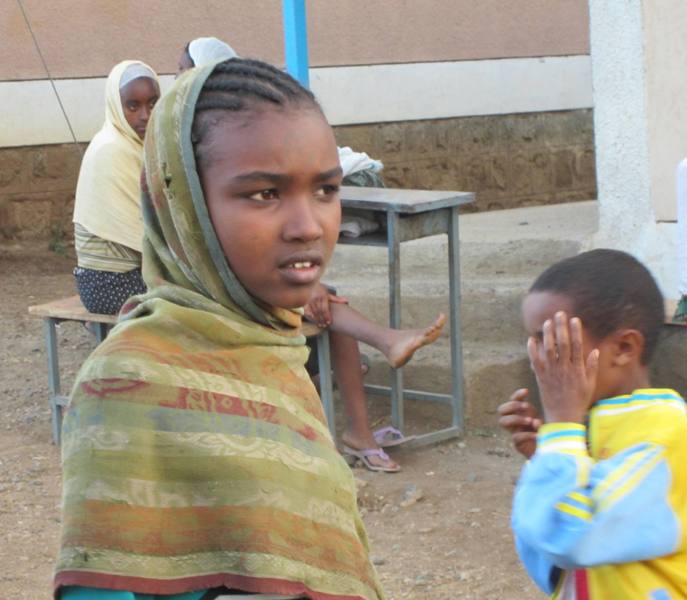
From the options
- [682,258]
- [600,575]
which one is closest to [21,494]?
[682,258]

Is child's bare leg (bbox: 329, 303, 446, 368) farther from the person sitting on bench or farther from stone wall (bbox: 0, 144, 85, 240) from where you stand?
stone wall (bbox: 0, 144, 85, 240)

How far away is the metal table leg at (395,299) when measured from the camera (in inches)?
221

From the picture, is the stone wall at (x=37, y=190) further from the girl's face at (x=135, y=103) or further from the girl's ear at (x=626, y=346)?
the girl's ear at (x=626, y=346)

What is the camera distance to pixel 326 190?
187 centimetres

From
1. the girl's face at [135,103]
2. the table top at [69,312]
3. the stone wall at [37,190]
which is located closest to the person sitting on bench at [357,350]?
the girl's face at [135,103]

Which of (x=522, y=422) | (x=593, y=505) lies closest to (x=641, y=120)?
(x=522, y=422)

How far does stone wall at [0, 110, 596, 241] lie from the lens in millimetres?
10395

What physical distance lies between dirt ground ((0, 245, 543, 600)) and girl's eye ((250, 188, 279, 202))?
8.91ft

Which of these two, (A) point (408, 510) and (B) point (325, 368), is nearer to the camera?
(A) point (408, 510)

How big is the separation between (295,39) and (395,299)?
5.90 feet

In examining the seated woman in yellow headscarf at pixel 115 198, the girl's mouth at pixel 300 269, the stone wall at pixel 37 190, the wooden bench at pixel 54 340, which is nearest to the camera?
the girl's mouth at pixel 300 269

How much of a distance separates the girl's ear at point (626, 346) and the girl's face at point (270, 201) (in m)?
0.55

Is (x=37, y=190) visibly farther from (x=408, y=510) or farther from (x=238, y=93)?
(x=238, y=93)

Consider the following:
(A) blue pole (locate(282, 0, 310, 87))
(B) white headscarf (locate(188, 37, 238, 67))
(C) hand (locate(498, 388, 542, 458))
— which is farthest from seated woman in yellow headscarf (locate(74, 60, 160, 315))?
(C) hand (locate(498, 388, 542, 458))
